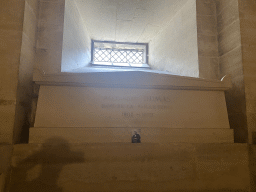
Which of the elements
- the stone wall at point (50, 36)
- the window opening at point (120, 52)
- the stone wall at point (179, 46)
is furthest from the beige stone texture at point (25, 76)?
the stone wall at point (179, 46)

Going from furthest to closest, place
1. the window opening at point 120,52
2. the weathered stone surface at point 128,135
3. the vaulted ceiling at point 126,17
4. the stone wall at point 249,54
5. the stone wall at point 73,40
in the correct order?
the window opening at point 120,52
the vaulted ceiling at point 126,17
the stone wall at point 73,40
the stone wall at point 249,54
the weathered stone surface at point 128,135

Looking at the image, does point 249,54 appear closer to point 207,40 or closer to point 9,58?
point 207,40

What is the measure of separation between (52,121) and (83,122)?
1.00ft

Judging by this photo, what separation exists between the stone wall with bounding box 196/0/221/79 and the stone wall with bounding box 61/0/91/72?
1.99 metres

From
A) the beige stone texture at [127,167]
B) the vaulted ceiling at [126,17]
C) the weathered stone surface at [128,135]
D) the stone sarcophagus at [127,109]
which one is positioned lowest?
the beige stone texture at [127,167]

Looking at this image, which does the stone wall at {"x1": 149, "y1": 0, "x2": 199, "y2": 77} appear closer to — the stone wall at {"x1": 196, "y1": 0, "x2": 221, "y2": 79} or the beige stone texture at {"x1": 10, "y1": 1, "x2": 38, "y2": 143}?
the stone wall at {"x1": 196, "y1": 0, "x2": 221, "y2": 79}

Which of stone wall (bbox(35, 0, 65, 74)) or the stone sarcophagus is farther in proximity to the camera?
stone wall (bbox(35, 0, 65, 74))

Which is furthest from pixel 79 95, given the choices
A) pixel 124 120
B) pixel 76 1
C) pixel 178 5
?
pixel 178 5

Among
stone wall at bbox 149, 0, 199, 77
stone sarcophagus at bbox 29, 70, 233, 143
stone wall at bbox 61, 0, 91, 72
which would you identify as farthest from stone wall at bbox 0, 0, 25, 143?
stone wall at bbox 149, 0, 199, 77

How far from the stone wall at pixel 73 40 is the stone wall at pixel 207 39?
1.99 m

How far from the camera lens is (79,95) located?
69.7 inches

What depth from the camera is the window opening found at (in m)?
4.00

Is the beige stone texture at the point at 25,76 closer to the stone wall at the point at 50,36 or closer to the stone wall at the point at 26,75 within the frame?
the stone wall at the point at 26,75

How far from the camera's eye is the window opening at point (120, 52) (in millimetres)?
4004
